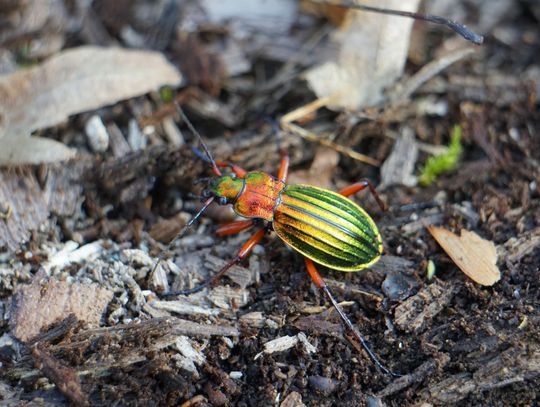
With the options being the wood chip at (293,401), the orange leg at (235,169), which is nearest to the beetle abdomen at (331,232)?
the orange leg at (235,169)

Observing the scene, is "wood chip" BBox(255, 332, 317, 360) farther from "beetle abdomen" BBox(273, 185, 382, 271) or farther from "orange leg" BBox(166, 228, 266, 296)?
"orange leg" BBox(166, 228, 266, 296)

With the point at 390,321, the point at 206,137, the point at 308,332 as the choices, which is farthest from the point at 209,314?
the point at 206,137

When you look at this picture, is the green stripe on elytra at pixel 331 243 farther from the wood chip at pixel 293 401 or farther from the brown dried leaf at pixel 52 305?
the brown dried leaf at pixel 52 305

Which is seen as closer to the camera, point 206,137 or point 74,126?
point 74,126

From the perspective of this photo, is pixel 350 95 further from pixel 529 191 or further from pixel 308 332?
pixel 308 332

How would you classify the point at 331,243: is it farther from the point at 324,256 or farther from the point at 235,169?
the point at 235,169

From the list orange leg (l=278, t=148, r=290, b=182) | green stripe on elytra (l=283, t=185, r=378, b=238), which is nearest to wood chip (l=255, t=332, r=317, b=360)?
green stripe on elytra (l=283, t=185, r=378, b=238)
